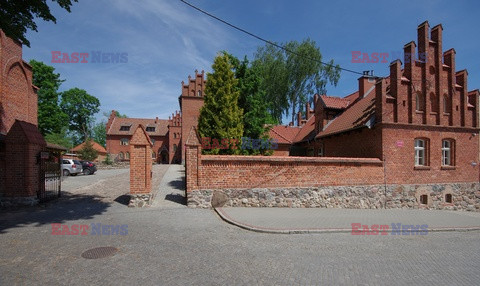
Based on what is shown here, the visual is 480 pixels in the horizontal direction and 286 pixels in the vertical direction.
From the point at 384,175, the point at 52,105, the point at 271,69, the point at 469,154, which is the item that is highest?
the point at 271,69

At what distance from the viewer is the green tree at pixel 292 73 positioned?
1244 inches

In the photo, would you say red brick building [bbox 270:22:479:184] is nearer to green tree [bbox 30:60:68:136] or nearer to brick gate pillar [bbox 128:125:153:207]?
brick gate pillar [bbox 128:125:153:207]

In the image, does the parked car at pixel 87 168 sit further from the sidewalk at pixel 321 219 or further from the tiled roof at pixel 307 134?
the sidewalk at pixel 321 219

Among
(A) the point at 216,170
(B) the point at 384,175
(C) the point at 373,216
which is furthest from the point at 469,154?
(A) the point at 216,170

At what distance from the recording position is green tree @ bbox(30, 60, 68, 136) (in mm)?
35375

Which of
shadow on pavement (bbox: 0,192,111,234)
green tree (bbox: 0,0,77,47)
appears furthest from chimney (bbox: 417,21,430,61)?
shadow on pavement (bbox: 0,192,111,234)

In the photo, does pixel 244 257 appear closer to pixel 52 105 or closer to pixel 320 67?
pixel 320 67

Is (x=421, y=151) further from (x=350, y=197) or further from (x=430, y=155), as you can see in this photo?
(x=350, y=197)

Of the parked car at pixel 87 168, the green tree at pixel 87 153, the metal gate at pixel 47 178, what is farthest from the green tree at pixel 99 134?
the metal gate at pixel 47 178

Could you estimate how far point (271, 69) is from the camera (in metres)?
32.1

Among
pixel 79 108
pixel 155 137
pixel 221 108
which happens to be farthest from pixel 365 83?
pixel 79 108

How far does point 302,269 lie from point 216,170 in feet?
19.6

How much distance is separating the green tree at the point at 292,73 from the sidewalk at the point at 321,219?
23.1 metres

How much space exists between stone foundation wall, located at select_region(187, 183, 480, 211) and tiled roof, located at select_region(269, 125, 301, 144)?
10.8m
